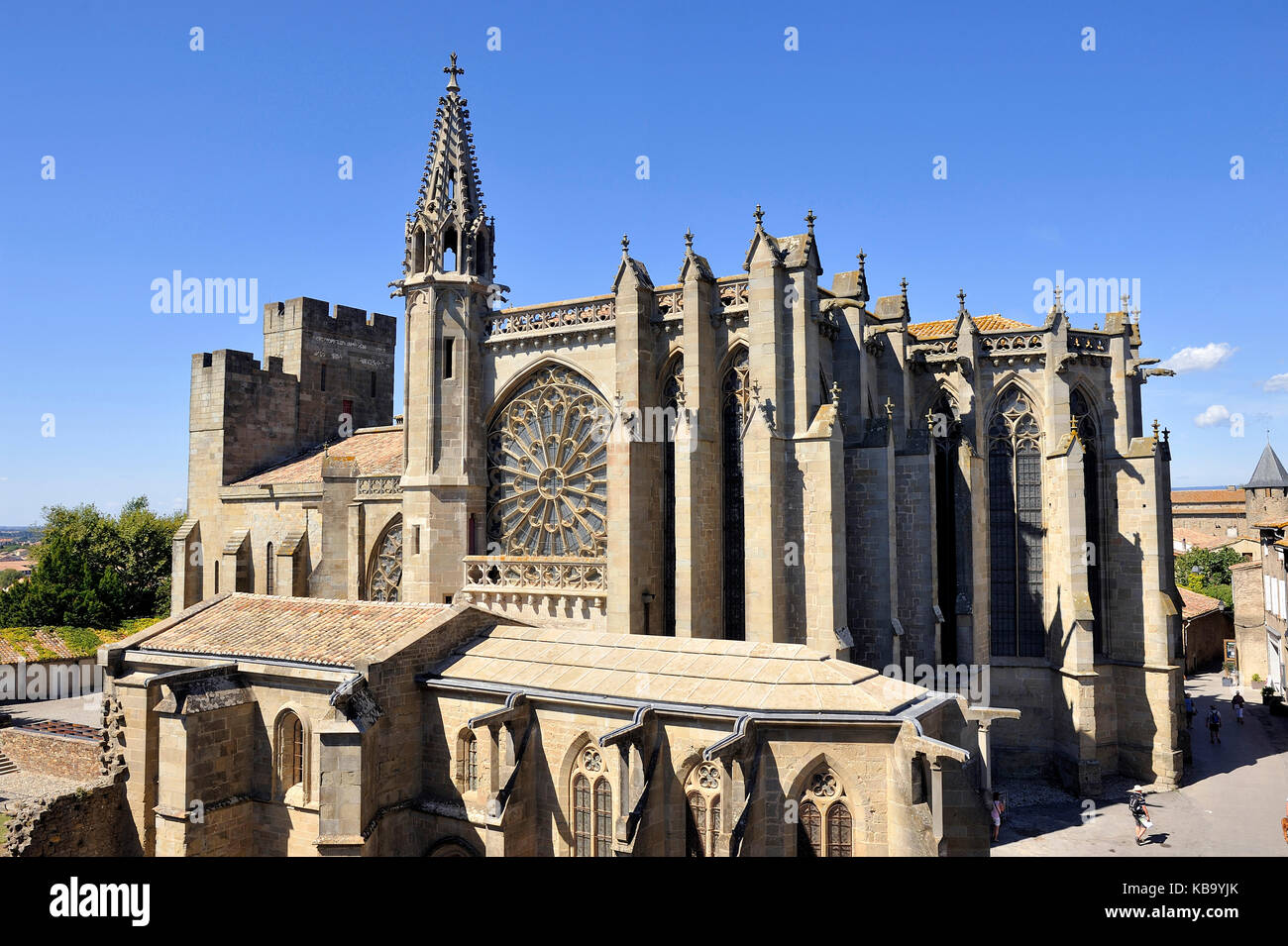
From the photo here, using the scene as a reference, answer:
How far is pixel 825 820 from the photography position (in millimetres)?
13008

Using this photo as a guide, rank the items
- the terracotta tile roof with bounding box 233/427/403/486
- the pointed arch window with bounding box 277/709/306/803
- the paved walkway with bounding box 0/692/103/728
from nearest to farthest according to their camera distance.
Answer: the pointed arch window with bounding box 277/709/306/803, the terracotta tile roof with bounding box 233/427/403/486, the paved walkway with bounding box 0/692/103/728

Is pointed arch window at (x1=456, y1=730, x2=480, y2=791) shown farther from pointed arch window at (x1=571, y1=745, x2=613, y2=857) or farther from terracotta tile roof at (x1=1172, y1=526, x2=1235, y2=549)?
terracotta tile roof at (x1=1172, y1=526, x2=1235, y2=549)

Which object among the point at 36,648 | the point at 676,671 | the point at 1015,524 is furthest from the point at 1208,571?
the point at 36,648

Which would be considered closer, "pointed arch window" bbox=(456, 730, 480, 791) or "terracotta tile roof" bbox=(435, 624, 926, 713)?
"terracotta tile roof" bbox=(435, 624, 926, 713)

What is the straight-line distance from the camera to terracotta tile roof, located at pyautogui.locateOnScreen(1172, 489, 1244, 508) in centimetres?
8469

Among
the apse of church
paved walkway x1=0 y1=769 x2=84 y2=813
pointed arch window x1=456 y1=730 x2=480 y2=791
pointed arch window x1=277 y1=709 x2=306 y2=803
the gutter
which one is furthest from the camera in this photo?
paved walkway x1=0 y1=769 x2=84 y2=813

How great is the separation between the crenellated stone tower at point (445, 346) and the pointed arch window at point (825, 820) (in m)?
12.8

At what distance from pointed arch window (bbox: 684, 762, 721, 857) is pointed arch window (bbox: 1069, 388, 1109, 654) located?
17531mm

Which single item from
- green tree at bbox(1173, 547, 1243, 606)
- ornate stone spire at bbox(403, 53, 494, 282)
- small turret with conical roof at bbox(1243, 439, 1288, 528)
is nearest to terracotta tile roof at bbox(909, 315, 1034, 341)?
ornate stone spire at bbox(403, 53, 494, 282)

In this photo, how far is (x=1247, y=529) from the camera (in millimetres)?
72312

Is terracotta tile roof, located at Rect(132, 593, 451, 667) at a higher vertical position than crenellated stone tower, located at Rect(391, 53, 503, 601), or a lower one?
lower

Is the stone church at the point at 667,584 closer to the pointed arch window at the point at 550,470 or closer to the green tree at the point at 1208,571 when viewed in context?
the pointed arch window at the point at 550,470

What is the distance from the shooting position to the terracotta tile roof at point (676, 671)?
13.7 metres

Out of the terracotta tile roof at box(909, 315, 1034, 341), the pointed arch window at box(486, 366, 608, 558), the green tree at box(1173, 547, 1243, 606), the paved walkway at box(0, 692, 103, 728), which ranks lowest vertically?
the paved walkway at box(0, 692, 103, 728)
